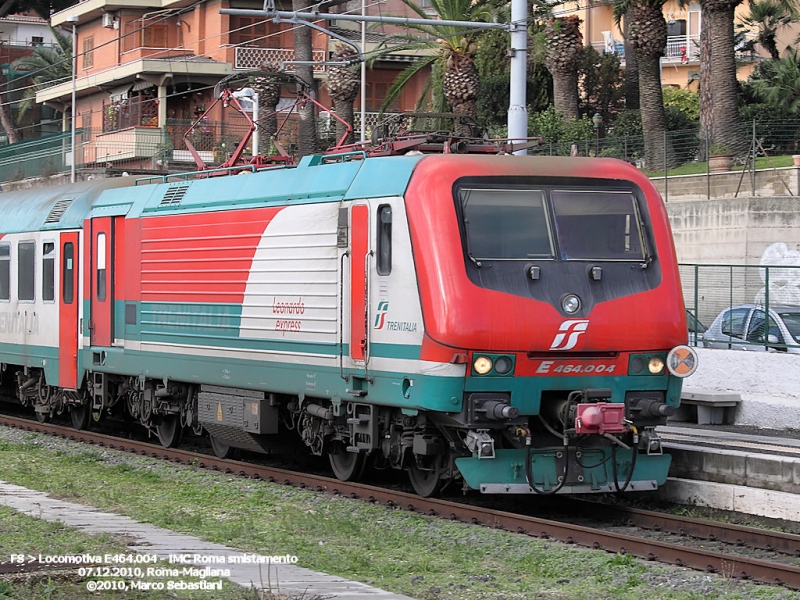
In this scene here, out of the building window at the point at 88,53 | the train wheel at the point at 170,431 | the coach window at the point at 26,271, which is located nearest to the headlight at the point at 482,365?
the train wheel at the point at 170,431

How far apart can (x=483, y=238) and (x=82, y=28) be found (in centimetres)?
5099

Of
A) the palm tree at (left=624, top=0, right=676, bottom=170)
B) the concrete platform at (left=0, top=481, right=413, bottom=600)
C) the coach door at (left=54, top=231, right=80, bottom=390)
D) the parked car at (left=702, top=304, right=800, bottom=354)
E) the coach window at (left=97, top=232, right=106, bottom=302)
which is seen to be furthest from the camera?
the palm tree at (left=624, top=0, right=676, bottom=170)

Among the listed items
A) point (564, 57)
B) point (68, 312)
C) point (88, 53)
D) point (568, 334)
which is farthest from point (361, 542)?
point (88, 53)

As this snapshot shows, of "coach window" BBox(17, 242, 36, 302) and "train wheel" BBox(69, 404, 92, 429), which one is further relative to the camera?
"coach window" BBox(17, 242, 36, 302)

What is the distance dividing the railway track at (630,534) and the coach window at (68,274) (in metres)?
5.35

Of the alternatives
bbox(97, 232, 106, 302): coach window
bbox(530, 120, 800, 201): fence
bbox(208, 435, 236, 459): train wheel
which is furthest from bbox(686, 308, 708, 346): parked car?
bbox(97, 232, 106, 302): coach window

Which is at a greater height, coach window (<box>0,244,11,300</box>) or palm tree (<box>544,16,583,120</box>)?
palm tree (<box>544,16,583,120</box>)

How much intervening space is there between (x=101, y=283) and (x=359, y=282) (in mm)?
6527

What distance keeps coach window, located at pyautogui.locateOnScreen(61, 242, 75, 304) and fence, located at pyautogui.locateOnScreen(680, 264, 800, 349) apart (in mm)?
→ 9283

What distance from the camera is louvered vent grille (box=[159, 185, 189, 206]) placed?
16.3 meters

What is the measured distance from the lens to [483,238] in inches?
465

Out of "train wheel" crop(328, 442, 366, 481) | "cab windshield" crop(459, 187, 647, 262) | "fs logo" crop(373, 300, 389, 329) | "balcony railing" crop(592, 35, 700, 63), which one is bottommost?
"train wheel" crop(328, 442, 366, 481)

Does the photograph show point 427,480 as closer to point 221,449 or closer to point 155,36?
point 221,449

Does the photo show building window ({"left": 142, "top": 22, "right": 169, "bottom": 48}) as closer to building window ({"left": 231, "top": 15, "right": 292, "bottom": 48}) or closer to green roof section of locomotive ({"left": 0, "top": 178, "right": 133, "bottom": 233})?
building window ({"left": 231, "top": 15, "right": 292, "bottom": 48})
